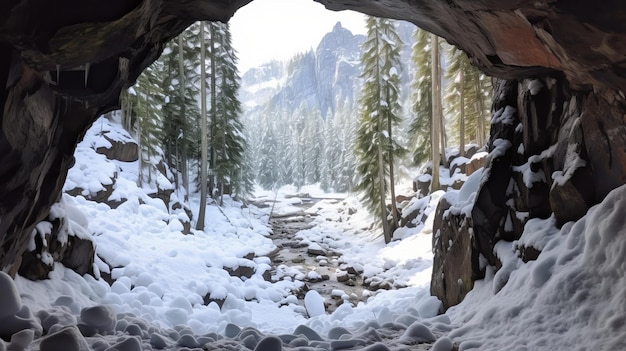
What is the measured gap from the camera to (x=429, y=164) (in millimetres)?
24391

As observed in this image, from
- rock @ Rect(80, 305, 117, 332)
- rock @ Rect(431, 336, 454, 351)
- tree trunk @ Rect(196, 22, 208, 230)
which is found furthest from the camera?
tree trunk @ Rect(196, 22, 208, 230)

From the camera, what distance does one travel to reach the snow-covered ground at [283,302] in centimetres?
306

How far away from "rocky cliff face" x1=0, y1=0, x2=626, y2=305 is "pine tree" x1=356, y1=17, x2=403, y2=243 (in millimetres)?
15163

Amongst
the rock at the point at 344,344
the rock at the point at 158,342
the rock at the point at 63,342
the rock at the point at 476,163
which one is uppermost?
the rock at the point at 476,163

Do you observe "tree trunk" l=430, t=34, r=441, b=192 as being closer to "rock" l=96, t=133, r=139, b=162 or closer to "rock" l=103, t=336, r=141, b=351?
"rock" l=96, t=133, r=139, b=162

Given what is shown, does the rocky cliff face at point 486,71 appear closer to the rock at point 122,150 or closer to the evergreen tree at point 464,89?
the rock at point 122,150

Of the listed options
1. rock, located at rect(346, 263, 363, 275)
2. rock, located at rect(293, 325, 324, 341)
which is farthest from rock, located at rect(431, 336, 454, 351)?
rock, located at rect(346, 263, 363, 275)

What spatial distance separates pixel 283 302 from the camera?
11.9 meters

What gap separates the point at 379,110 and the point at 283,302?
13.2m

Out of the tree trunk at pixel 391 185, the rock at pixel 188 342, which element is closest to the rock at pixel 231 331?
the rock at pixel 188 342

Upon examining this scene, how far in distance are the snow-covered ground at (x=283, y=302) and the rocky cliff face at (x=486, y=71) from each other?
569mm

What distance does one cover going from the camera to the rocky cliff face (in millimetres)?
3100

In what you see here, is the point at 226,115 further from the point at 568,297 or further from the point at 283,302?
the point at 568,297

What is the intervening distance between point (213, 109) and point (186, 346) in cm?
2270
